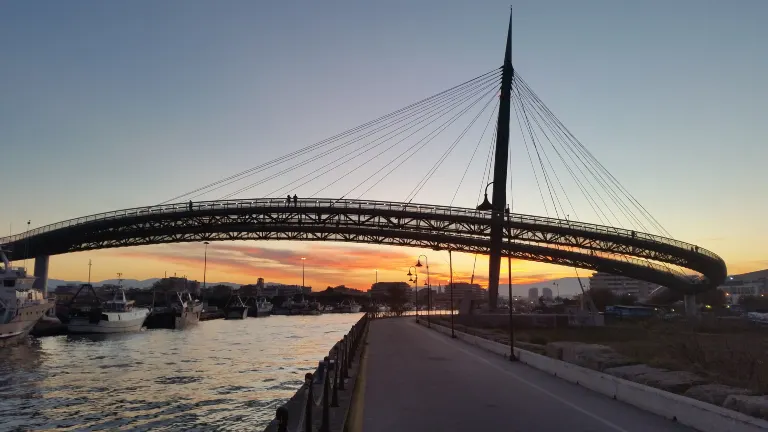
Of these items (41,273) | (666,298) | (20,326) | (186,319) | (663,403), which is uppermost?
(41,273)

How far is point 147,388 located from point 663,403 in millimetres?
23775

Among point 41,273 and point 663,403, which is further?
point 41,273

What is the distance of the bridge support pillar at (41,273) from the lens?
259ft

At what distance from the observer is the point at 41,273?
80125 millimetres

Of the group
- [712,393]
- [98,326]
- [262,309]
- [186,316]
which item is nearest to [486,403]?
[712,393]

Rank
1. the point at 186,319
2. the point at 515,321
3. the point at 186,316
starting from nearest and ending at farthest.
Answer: the point at 515,321 → the point at 186,319 → the point at 186,316

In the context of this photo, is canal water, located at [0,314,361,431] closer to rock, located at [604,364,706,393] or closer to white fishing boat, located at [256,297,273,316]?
rock, located at [604,364,706,393]

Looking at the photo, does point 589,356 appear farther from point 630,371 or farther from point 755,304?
point 755,304

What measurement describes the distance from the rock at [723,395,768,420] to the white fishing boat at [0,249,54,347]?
63.7 metres

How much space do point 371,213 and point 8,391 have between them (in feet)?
159

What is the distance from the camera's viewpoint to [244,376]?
3212cm

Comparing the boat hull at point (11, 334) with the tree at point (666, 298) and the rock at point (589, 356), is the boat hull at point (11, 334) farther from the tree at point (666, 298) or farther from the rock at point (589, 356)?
the tree at point (666, 298)

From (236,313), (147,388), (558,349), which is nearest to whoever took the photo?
(558,349)

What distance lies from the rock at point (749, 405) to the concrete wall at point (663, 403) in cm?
27
